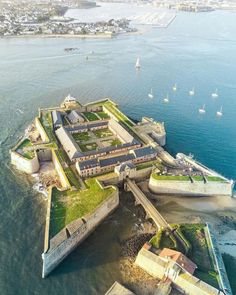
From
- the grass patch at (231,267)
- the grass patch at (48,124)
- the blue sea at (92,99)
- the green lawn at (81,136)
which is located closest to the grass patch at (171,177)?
the blue sea at (92,99)

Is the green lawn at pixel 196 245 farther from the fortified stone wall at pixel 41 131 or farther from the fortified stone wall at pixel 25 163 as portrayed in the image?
the fortified stone wall at pixel 41 131

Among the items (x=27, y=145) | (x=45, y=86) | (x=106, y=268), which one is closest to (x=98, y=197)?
(x=106, y=268)

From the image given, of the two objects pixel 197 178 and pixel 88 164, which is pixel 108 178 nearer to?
pixel 88 164

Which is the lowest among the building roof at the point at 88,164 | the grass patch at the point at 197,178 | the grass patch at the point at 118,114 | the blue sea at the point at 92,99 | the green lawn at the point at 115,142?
the blue sea at the point at 92,99

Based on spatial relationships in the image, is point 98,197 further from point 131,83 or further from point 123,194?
point 131,83

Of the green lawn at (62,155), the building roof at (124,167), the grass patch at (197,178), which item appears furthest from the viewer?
the green lawn at (62,155)

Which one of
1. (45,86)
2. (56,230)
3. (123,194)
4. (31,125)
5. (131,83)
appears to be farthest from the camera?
(131,83)
